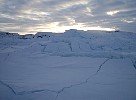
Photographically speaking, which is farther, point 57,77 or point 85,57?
point 85,57

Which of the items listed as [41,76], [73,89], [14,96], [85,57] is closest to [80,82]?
[73,89]

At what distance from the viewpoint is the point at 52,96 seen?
3059 millimetres

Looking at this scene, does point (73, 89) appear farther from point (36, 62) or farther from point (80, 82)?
point (36, 62)

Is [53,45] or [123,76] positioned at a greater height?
[53,45]

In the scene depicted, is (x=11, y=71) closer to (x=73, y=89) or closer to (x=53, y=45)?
(x=73, y=89)

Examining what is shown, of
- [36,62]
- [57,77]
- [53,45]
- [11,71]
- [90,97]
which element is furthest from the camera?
[53,45]

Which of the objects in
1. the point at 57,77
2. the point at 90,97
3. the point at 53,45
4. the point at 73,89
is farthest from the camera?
the point at 53,45

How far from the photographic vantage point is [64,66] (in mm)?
4773

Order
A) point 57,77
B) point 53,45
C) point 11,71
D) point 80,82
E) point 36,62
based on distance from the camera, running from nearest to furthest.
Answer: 1. point 80,82
2. point 57,77
3. point 11,71
4. point 36,62
5. point 53,45

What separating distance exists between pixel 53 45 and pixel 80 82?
5.82 m

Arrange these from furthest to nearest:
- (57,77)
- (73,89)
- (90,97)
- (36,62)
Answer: (36,62)
(57,77)
(73,89)
(90,97)

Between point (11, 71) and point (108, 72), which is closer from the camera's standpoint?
point (108, 72)

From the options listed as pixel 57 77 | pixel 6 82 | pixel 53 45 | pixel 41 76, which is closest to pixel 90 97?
pixel 57 77

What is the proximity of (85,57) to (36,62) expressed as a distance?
4.77 ft
